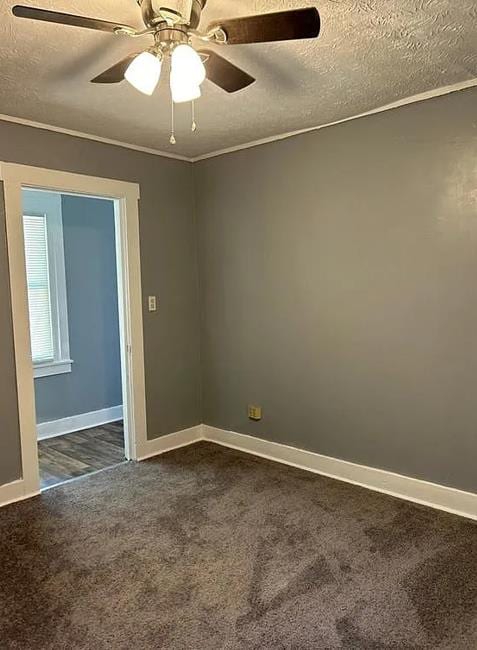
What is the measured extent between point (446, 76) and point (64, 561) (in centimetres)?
312

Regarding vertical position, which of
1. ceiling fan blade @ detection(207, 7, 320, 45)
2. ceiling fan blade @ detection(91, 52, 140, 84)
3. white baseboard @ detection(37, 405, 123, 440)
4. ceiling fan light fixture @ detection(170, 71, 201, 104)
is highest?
ceiling fan blade @ detection(91, 52, 140, 84)

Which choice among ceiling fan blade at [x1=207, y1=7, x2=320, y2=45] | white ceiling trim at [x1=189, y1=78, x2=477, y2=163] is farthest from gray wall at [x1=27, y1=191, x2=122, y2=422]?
ceiling fan blade at [x1=207, y1=7, x2=320, y2=45]

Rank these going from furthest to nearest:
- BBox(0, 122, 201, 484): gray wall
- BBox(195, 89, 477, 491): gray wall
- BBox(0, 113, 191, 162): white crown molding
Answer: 1. BBox(0, 122, 201, 484): gray wall
2. BBox(0, 113, 191, 162): white crown molding
3. BBox(195, 89, 477, 491): gray wall

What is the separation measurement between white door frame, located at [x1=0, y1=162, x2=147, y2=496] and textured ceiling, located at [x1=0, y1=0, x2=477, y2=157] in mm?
364

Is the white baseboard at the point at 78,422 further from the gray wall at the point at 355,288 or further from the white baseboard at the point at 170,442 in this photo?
the gray wall at the point at 355,288

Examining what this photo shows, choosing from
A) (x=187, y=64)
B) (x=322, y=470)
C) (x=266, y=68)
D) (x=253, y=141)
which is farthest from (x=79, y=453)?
(x=187, y=64)

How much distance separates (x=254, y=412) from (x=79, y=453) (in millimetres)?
1540

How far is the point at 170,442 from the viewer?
415 cm

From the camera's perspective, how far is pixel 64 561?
253 centimetres

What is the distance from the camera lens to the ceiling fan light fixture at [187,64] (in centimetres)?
174

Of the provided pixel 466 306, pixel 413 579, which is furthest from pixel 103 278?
pixel 413 579

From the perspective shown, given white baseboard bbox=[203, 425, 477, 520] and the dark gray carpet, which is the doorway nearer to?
white baseboard bbox=[203, 425, 477, 520]

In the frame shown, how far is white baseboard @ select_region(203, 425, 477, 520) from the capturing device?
9.66 ft

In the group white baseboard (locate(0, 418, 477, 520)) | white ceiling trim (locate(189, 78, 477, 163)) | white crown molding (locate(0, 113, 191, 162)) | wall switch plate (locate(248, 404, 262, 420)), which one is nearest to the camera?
white ceiling trim (locate(189, 78, 477, 163))
